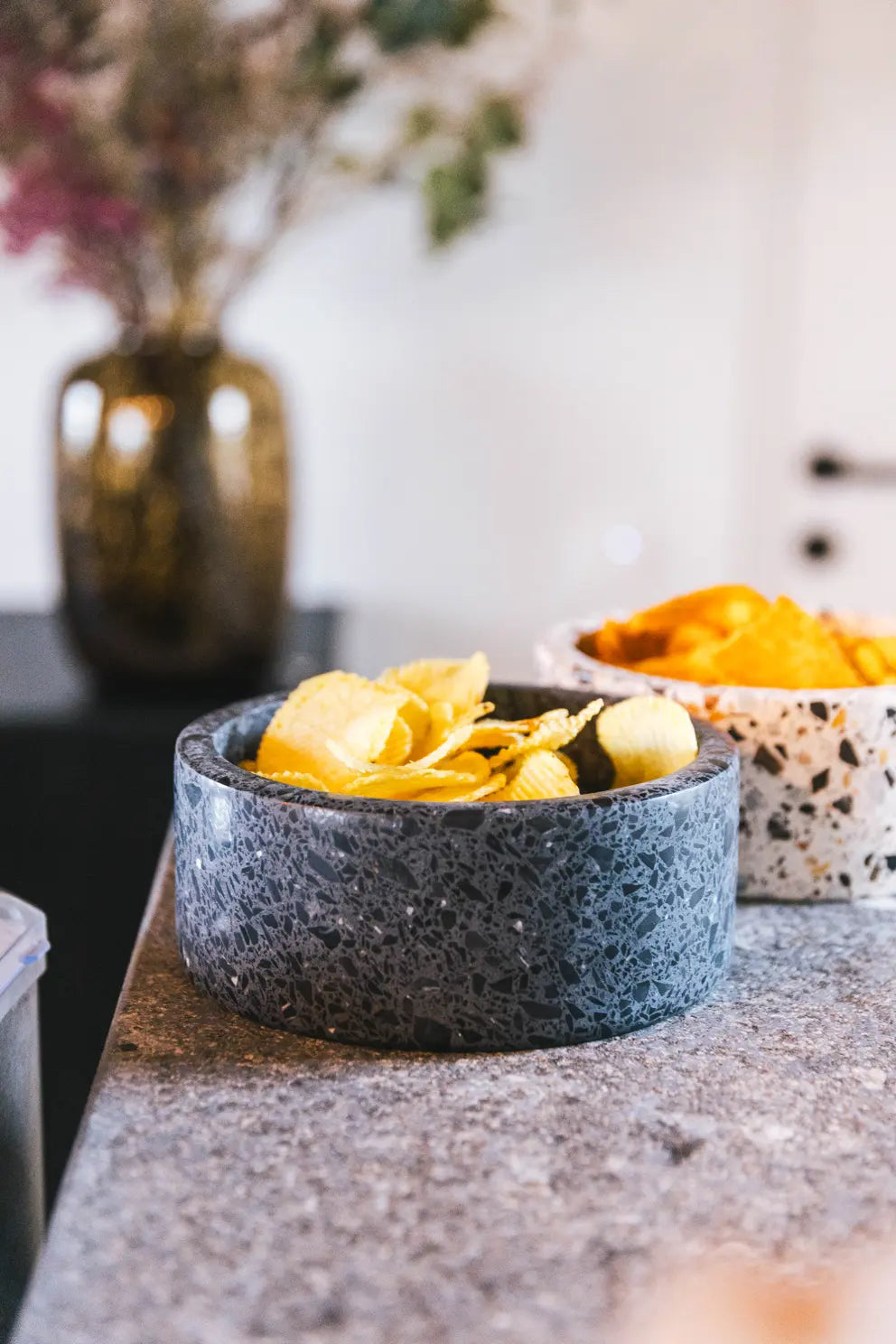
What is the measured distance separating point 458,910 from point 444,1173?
0.32 feet

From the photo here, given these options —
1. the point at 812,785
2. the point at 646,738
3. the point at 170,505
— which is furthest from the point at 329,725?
the point at 170,505

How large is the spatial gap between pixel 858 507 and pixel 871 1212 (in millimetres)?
1693

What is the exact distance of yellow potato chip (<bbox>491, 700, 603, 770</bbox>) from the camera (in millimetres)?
562

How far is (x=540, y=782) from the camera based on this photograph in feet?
1.76

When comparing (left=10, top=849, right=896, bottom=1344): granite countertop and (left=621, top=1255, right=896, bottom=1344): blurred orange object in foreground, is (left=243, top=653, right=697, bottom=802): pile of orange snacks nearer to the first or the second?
(left=10, top=849, right=896, bottom=1344): granite countertop

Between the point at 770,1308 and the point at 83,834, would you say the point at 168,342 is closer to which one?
the point at 83,834

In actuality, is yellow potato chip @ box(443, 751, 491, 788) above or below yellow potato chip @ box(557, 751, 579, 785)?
above

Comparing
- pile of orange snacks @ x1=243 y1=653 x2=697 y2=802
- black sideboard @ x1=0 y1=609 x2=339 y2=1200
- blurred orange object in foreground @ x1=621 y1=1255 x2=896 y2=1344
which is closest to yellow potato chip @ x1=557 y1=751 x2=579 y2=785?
pile of orange snacks @ x1=243 y1=653 x2=697 y2=802

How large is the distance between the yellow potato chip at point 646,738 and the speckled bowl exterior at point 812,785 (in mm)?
61

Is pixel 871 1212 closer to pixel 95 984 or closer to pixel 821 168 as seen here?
pixel 95 984

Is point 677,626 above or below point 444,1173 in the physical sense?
above

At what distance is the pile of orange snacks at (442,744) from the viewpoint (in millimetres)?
535

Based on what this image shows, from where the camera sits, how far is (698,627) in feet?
2.34

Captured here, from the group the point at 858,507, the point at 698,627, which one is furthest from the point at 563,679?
the point at 858,507
